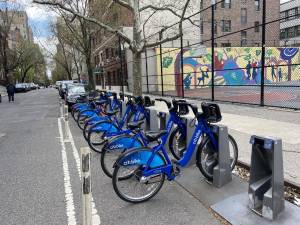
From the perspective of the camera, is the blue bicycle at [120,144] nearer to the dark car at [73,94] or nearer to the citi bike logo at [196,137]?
the citi bike logo at [196,137]

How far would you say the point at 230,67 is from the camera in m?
29.3

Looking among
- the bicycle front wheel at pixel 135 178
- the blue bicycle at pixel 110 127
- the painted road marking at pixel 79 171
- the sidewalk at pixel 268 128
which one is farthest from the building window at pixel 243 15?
the bicycle front wheel at pixel 135 178

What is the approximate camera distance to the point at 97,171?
221 inches

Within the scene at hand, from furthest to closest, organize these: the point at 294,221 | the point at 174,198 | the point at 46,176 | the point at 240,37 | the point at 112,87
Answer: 1. the point at 240,37
2. the point at 112,87
3. the point at 46,176
4. the point at 174,198
5. the point at 294,221

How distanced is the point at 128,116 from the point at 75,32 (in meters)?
20.5

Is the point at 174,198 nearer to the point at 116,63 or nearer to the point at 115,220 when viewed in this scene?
the point at 115,220

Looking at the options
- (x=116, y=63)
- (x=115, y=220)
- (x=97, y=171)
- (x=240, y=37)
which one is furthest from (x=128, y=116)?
(x=240, y=37)

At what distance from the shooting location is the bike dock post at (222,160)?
4363 mm

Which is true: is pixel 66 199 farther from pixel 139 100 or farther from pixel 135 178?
pixel 139 100

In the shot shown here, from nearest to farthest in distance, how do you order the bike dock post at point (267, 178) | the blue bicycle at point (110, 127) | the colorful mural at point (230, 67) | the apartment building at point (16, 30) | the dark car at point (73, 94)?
the bike dock post at point (267, 178)
the blue bicycle at point (110, 127)
the dark car at point (73, 94)
the colorful mural at point (230, 67)
the apartment building at point (16, 30)

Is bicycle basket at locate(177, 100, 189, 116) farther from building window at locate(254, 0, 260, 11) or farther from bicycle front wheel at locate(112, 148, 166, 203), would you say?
building window at locate(254, 0, 260, 11)

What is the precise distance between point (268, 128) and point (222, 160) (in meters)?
3.83

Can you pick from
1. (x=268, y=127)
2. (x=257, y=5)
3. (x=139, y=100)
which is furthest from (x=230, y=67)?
(x=139, y=100)

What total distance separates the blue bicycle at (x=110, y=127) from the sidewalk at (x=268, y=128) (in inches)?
89.4
